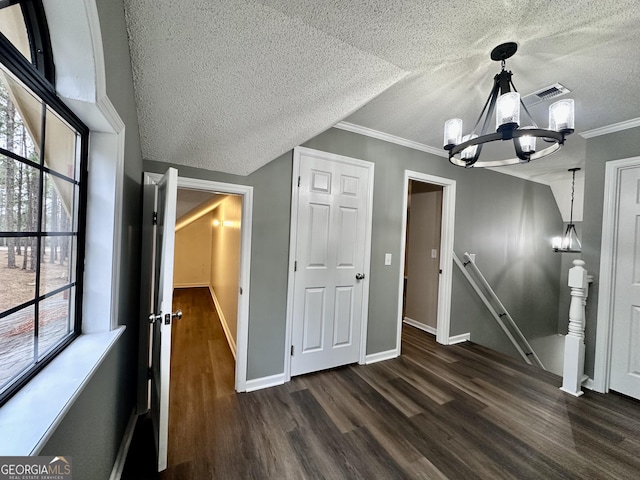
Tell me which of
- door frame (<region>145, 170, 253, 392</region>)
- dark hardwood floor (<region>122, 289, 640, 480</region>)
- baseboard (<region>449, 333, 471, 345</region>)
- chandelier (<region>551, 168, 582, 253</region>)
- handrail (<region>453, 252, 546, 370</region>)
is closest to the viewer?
dark hardwood floor (<region>122, 289, 640, 480</region>)

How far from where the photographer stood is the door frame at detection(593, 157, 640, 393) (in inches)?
89.3

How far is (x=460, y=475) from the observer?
140cm

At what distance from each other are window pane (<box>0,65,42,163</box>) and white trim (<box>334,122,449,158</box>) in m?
2.10

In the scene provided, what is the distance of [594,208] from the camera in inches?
94.7

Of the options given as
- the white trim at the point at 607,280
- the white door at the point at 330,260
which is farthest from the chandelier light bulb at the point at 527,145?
the white trim at the point at 607,280

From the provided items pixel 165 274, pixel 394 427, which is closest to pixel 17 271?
pixel 165 274

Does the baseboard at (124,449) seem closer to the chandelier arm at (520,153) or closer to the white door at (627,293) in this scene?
the chandelier arm at (520,153)

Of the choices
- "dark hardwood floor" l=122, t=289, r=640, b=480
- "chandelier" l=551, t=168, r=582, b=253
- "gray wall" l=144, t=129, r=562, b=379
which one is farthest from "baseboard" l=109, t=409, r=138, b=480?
"chandelier" l=551, t=168, r=582, b=253

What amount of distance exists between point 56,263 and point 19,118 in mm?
504

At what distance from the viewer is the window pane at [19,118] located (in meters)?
0.65

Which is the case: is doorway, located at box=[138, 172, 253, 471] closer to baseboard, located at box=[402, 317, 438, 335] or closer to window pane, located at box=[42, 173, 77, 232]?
window pane, located at box=[42, 173, 77, 232]

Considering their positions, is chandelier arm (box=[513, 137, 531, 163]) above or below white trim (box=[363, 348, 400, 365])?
above

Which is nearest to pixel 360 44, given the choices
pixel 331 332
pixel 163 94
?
pixel 163 94

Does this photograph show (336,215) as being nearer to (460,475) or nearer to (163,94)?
(163,94)
